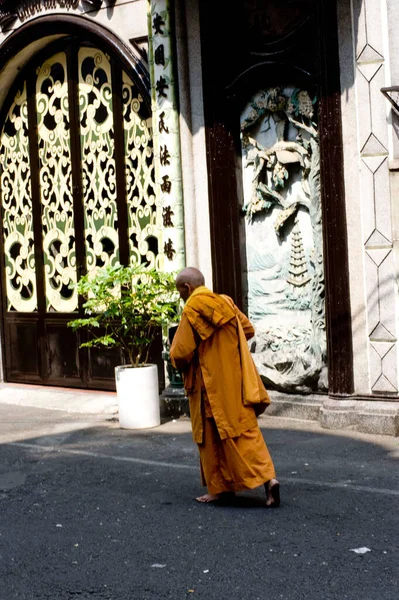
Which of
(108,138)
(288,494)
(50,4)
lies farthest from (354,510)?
(50,4)

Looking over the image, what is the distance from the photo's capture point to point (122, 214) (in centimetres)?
1210

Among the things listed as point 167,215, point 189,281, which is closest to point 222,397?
point 189,281

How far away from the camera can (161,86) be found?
35.8ft

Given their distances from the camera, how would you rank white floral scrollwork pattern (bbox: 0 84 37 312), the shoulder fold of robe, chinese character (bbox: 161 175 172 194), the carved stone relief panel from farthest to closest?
1. white floral scrollwork pattern (bbox: 0 84 37 312)
2. chinese character (bbox: 161 175 172 194)
3. the carved stone relief panel
4. the shoulder fold of robe

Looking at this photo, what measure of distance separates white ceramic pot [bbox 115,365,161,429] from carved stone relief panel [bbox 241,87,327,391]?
116 cm

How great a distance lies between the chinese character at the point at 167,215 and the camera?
10.9 m

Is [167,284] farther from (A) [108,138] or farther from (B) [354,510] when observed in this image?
(B) [354,510]

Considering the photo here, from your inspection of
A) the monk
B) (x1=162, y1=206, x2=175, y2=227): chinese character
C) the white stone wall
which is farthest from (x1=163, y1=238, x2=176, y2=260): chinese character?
the monk

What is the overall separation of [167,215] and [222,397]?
4214 millimetres

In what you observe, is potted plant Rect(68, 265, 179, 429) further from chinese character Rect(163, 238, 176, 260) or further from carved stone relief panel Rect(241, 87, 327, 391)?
carved stone relief panel Rect(241, 87, 327, 391)

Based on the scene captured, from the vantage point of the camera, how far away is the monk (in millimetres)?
6996

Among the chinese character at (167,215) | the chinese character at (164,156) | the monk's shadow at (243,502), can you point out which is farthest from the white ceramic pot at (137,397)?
the monk's shadow at (243,502)

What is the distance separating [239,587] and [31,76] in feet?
30.6

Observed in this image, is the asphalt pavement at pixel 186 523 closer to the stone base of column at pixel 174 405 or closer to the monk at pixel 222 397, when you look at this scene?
the monk at pixel 222 397
